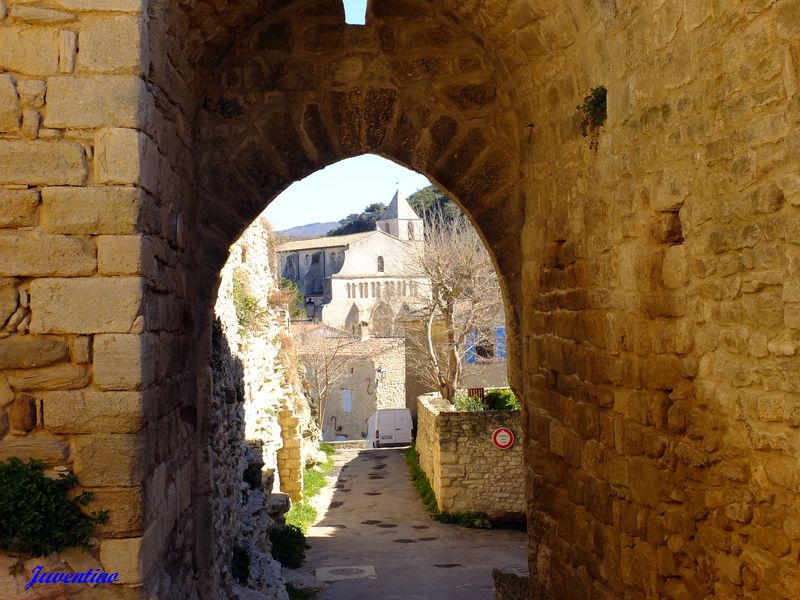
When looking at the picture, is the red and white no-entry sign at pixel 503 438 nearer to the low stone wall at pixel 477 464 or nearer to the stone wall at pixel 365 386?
the low stone wall at pixel 477 464

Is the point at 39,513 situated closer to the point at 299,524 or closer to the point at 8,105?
the point at 8,105

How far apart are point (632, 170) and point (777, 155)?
3.29ft

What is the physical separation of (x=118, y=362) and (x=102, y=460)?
1.20 feet

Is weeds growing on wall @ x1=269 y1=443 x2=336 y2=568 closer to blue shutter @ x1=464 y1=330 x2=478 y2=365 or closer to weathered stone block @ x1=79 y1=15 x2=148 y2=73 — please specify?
blue shutter @ x1=464 y1=330 x2=478 y2=365

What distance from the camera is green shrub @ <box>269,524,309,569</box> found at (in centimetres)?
1087

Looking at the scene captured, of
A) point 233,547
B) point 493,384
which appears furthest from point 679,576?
point 493,384

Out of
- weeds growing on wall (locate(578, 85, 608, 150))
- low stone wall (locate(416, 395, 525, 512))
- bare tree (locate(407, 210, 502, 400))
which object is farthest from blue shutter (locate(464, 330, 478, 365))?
weeds growing on wall (locate(578, 85, 608, 150))

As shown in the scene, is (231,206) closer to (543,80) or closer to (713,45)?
(543,80)

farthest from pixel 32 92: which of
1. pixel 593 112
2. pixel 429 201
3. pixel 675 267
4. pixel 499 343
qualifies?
pixel 429 201

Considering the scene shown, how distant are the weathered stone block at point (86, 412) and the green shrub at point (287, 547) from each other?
7.93 m

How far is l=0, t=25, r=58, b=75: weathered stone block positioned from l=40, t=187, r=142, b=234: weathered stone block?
18.5 inches

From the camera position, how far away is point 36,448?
3160 millimetres

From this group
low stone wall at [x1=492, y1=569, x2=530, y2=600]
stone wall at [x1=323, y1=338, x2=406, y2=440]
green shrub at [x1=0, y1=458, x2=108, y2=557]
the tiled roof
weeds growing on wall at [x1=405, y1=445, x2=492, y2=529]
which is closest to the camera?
green shrub at [x1=0, y1=458, x2=108, y2=557]

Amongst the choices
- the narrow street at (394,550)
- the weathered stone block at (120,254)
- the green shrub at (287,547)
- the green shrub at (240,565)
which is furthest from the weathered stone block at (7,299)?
the green shrub at (287,547)
